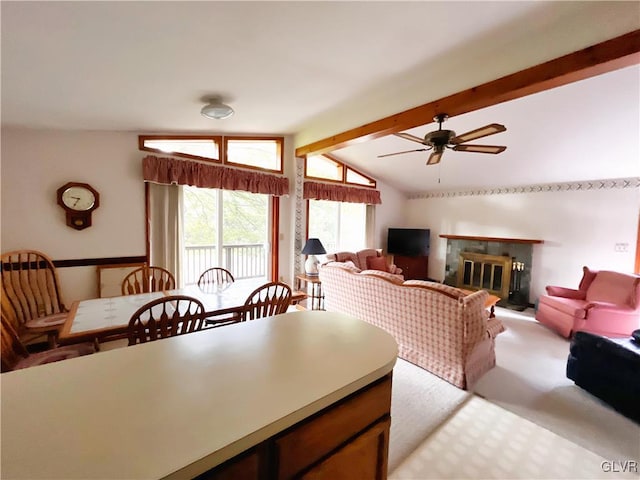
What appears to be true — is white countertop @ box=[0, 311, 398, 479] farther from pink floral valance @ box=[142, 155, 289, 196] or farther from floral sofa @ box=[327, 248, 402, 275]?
floral sofa @ box=[327, 248, 402, 275]

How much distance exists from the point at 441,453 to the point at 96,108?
152 inches

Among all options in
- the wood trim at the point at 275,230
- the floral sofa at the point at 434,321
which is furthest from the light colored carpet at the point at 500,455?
the wood trim at the point at 275,230

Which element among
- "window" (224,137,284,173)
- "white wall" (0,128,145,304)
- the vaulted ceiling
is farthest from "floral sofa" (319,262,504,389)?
"white wall" (0,128,145,304)

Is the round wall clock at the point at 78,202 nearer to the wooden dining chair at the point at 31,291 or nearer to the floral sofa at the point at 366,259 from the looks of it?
the wooden dining chair at the point at 31,291

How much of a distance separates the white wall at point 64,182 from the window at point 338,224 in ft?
9.07

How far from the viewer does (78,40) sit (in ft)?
5.18

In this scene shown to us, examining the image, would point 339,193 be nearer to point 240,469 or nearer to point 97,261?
point 97,261

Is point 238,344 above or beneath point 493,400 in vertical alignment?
above

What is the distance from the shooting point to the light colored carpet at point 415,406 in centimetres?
185

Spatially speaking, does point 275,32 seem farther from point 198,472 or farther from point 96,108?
point 198,472

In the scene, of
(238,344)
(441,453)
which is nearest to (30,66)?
(238,344)

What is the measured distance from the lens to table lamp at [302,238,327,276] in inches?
167

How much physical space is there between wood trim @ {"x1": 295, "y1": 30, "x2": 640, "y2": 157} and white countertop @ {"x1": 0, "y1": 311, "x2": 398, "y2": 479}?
6.98ft

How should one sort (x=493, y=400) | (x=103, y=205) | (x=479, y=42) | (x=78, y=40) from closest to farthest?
(x=78, y=40), (x=479, y=42), (x=493, y=400), (x=103, y=205)
